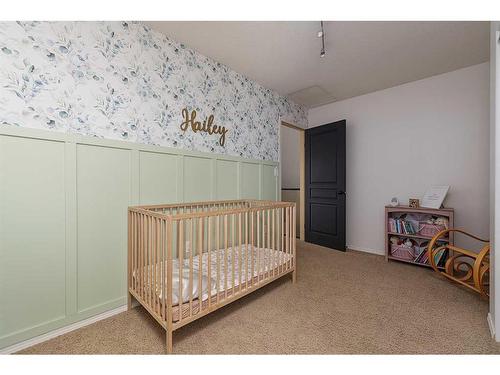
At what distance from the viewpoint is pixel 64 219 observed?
1484 mm

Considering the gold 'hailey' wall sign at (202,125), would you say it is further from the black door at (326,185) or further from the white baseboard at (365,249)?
the white baseboard at (365,249)

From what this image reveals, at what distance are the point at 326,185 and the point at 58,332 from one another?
3.25 meters

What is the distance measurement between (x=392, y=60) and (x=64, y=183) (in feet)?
10.0

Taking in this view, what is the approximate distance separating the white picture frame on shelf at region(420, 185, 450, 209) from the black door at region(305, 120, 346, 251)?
0.93m

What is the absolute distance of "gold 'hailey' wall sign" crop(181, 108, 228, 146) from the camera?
2.15m

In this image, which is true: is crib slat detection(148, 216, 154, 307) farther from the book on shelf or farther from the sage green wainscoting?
the book on shelf

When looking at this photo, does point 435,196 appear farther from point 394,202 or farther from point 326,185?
point 326,185

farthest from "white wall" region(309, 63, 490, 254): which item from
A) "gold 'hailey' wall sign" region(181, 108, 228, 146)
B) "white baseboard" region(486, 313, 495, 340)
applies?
"gold 'hailey' wall sign" region(181, 108, 228, 146)

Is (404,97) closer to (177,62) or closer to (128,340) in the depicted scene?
(177,62)

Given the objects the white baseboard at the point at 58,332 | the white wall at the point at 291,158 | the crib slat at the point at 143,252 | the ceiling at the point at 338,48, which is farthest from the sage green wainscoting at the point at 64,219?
the white wall at the point at 291,158

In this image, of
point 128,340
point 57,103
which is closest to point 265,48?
point 57,103

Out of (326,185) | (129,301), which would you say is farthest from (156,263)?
(326,185)

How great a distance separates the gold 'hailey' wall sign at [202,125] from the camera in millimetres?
2150

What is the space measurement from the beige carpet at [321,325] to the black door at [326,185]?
1239 mm
